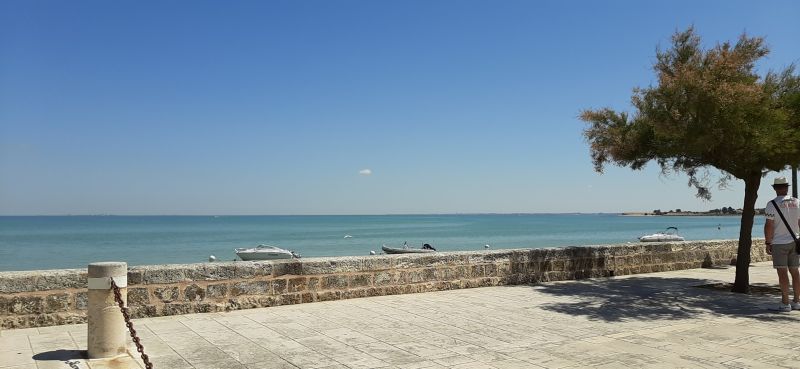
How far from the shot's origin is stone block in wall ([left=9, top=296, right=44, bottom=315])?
622cm

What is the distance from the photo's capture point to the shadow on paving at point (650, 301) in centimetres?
747

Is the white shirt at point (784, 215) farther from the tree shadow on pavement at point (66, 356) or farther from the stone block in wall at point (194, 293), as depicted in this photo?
the tree shadow on pavement at point (66, 356)

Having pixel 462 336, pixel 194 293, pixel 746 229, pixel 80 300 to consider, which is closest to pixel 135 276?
pixel 80 300

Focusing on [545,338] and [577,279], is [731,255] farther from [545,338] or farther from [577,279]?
[545,338]

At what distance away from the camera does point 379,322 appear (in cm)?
669

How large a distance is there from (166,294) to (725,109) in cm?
818

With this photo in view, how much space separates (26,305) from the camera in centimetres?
628

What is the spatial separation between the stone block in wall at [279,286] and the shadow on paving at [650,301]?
3721 millimetres

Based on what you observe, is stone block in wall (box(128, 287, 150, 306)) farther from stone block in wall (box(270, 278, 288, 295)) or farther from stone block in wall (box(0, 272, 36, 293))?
stone block in wall (box(270, 278, 288, 295))

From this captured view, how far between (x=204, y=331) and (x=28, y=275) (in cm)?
222

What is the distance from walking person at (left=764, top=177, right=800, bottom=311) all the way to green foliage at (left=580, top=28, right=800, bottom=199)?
838 mm

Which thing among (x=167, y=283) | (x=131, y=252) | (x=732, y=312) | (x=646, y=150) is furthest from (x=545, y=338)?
(x=131, y=252)

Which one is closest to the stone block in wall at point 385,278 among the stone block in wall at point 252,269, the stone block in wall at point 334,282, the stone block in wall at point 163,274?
the stone block in wall at point 334,282

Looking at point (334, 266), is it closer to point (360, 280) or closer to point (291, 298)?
point (360, 280)
